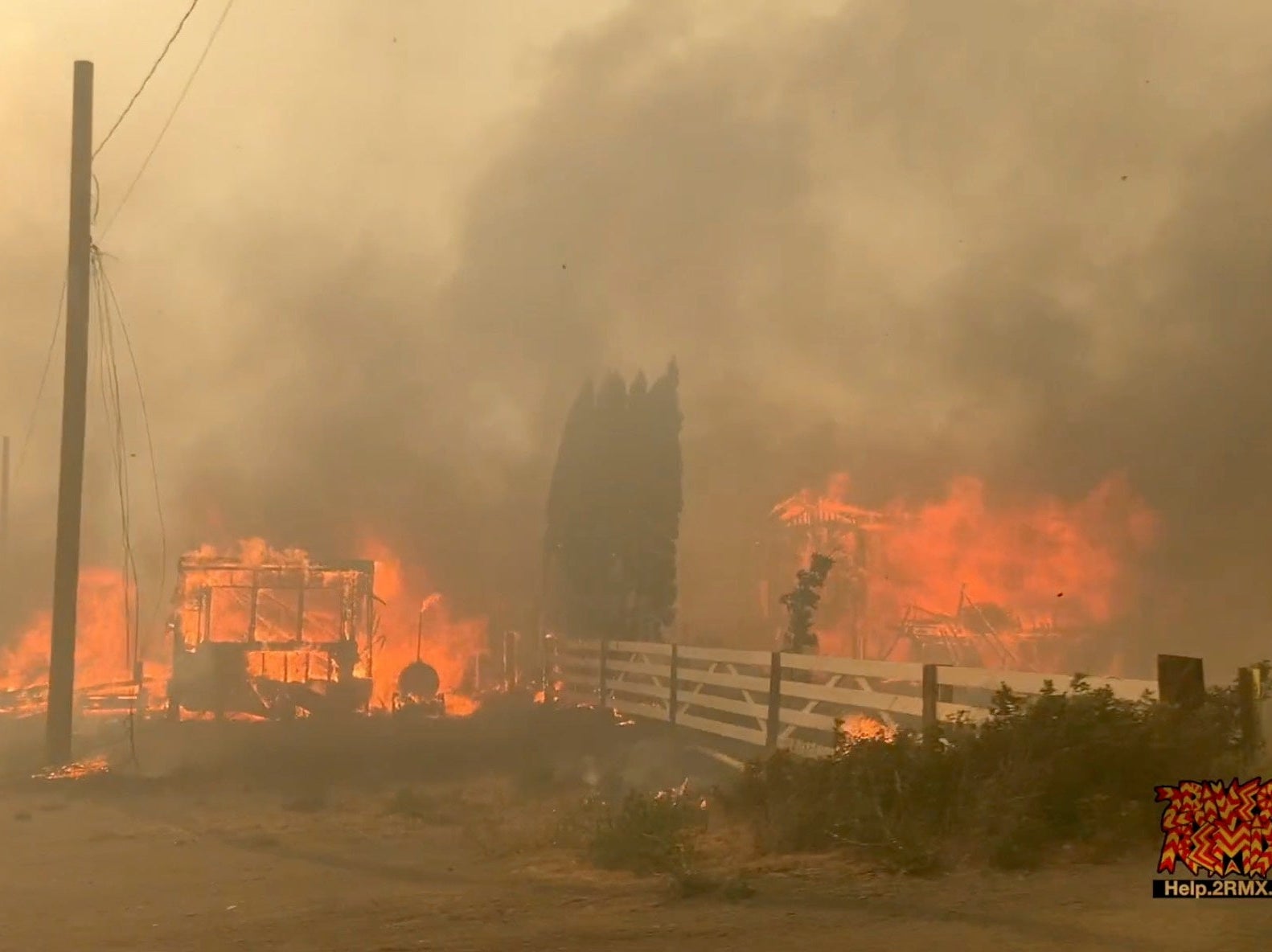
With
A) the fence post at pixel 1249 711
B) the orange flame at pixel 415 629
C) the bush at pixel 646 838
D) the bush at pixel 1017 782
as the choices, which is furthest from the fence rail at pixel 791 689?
the orange flame at pixel 415 629

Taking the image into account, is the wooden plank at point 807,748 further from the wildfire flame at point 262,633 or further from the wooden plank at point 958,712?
the wildfire flame at point 262,633

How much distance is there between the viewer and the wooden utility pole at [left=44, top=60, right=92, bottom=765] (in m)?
18.0

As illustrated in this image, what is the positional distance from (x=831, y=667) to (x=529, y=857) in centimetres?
485

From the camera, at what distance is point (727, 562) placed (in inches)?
1719

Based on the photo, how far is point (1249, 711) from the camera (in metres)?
8.96

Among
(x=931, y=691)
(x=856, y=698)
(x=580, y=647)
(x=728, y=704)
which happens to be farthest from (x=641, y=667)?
(x=931, y=691)

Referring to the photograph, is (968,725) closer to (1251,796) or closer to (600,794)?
(1251,796)

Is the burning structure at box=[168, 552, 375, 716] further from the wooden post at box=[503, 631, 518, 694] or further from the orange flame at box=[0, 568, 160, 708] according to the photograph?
the orange flame at box=[0, 568, 160, 708]

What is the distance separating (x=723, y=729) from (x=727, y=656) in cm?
98

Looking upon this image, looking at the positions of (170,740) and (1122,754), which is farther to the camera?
(170,740)

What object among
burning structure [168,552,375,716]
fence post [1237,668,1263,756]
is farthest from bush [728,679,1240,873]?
burning structure [168,552,375,716]

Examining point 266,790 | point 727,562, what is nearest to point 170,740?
point 266,790

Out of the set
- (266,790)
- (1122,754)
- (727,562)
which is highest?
(727,562)

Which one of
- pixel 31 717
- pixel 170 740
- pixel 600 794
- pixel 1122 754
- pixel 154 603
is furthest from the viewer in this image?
pixel 154 603
